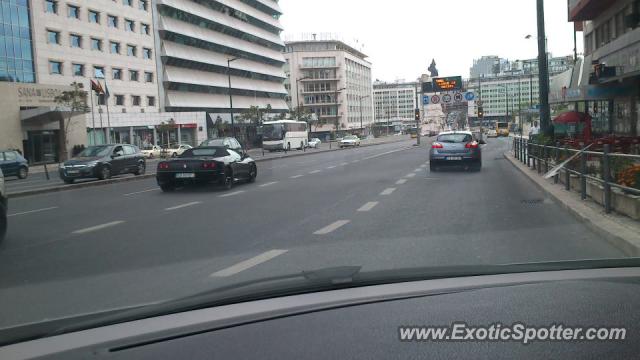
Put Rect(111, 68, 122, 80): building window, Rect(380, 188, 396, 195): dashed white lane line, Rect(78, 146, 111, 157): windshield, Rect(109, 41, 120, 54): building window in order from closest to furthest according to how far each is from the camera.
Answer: Rect(380, 188, 396, 195): dashed white lane line, Rect(78, 146, 111, 157): windshield, Rect(109, 41, 120, 54): building window, Rect(111, 68, 122, 80): building window

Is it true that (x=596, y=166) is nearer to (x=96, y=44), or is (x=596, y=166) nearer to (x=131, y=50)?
(x=96, y=44)

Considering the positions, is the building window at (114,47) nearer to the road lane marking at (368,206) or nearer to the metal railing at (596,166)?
the metal railing at (596,166)

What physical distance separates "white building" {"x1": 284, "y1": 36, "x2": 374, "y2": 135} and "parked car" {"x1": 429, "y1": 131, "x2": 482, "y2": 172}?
110095 mm

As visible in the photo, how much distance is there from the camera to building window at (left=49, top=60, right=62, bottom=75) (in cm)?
5494

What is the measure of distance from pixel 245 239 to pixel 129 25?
2513 inches

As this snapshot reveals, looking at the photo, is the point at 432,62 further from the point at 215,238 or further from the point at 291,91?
the point at 215,238

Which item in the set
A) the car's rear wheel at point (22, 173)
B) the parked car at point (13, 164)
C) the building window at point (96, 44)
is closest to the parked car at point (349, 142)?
the building window at point (96, 44)

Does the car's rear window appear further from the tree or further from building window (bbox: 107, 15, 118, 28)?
building window (bbox: 107, 15, 118, 28)

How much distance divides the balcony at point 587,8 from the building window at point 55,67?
4306 cm

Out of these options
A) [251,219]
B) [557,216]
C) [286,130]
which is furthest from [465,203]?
[286,130]

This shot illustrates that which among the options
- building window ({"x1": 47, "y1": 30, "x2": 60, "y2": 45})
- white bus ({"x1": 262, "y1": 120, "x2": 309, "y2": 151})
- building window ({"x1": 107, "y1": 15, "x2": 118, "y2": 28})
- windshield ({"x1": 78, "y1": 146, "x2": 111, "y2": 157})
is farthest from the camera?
white bus ({"x1": 262, "y1": 120, "x2": 309, "y2": 151})

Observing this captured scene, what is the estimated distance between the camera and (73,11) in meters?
58.0

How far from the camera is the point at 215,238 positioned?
9.22 meters

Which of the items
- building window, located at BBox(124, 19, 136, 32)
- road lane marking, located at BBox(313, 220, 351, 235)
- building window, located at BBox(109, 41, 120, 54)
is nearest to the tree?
building window, located at BBox(109, 41, 120, 54)
